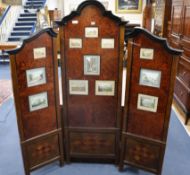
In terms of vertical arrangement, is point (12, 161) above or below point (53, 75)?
below

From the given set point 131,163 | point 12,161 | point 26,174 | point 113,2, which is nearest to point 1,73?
point 12,161

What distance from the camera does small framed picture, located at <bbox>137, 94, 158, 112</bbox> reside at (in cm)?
191

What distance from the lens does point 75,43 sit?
1947mm

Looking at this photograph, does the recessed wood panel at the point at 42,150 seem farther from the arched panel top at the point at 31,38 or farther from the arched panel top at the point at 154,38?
the arched panel top at the point at 154,38

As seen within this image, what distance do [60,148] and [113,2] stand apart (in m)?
8.22

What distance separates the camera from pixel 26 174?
6.88ft

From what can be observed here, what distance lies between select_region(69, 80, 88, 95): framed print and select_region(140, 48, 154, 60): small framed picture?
1.83ft

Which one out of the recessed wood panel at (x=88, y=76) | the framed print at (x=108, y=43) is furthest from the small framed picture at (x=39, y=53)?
the framed print at (x=108, y=43)

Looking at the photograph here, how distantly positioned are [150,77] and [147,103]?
0.24 m

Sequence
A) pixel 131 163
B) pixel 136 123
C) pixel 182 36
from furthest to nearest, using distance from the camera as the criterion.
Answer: pixel 182 36, pixel 131 163, pixel 136 123

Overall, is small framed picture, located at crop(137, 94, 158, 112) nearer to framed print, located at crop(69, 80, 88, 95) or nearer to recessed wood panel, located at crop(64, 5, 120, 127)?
recessed wood panel, located at crop(64, 5, 120, 127)

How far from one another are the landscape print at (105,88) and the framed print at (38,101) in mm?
484

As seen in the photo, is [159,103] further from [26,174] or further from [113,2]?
[113,2]

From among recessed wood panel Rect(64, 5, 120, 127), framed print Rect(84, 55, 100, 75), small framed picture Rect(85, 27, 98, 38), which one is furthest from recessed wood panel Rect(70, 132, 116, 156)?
small framed picture Rect(85, 27, 98, 38)
